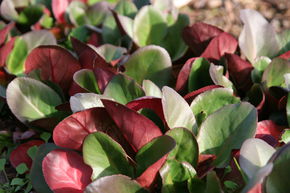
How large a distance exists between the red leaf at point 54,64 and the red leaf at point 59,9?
50 centimetres

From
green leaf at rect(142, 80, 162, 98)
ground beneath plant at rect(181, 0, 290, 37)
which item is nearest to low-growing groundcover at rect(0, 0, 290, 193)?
green leaf at rect(142, 80, 162, 98)

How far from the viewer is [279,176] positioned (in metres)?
0.99

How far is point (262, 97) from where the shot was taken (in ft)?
4.41

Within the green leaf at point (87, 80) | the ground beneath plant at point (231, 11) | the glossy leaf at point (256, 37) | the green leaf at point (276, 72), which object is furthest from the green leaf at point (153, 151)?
the ground beneath plant at point (231, 11)

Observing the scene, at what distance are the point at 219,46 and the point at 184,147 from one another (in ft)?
1.59

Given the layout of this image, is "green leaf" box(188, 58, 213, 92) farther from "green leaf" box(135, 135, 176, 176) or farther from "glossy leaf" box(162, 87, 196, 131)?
"green leaf" box(135, 135, 176, 176)

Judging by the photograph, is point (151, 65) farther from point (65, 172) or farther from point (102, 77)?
point (65, 172)

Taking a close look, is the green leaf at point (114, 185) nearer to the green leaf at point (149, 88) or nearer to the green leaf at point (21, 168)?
the green leaf at point (149, 88)

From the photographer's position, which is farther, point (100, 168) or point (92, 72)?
point (92, 72)

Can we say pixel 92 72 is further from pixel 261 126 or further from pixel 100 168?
pixel 261 126

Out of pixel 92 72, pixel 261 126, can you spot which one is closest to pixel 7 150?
pixel 92 72

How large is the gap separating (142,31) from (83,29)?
26 cm

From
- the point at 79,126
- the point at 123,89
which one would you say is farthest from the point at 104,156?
the point at 123,89

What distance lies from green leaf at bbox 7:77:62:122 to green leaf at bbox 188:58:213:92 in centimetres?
38
